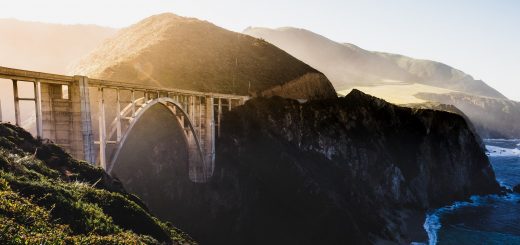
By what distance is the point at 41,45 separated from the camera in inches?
5920

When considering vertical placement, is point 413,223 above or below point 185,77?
below

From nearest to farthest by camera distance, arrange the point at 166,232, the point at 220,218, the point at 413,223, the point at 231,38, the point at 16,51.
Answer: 1. the point at 166,232
2. the point at 220,218
3. the point at 413,223
4. the point at 231,38
5. the point at 16,51

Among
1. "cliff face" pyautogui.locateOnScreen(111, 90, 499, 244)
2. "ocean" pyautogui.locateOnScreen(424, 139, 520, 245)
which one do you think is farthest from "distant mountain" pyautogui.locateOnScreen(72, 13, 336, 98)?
"ocean" pyautogui.locateOnScreen(424, 139, 520, 245)

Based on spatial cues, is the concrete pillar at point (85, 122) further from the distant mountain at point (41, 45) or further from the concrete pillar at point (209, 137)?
the distant mountain at point (41, 45)

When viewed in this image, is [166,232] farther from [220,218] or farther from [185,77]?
[185,77]

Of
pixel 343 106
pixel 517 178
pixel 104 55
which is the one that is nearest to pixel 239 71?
pixel 343 106

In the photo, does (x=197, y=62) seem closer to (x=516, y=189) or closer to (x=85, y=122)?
(x=85, y=122)

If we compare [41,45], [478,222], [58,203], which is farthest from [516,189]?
[41,45]

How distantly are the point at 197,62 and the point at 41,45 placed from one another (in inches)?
4284

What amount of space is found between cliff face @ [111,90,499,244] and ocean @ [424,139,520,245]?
101 inches

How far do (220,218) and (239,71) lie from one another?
3942 cm

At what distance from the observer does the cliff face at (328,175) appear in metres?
48.1

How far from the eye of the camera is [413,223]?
61.3 metres

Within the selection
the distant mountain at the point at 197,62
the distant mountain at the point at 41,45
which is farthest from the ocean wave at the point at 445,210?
the distant mountain at the point at 41,45
